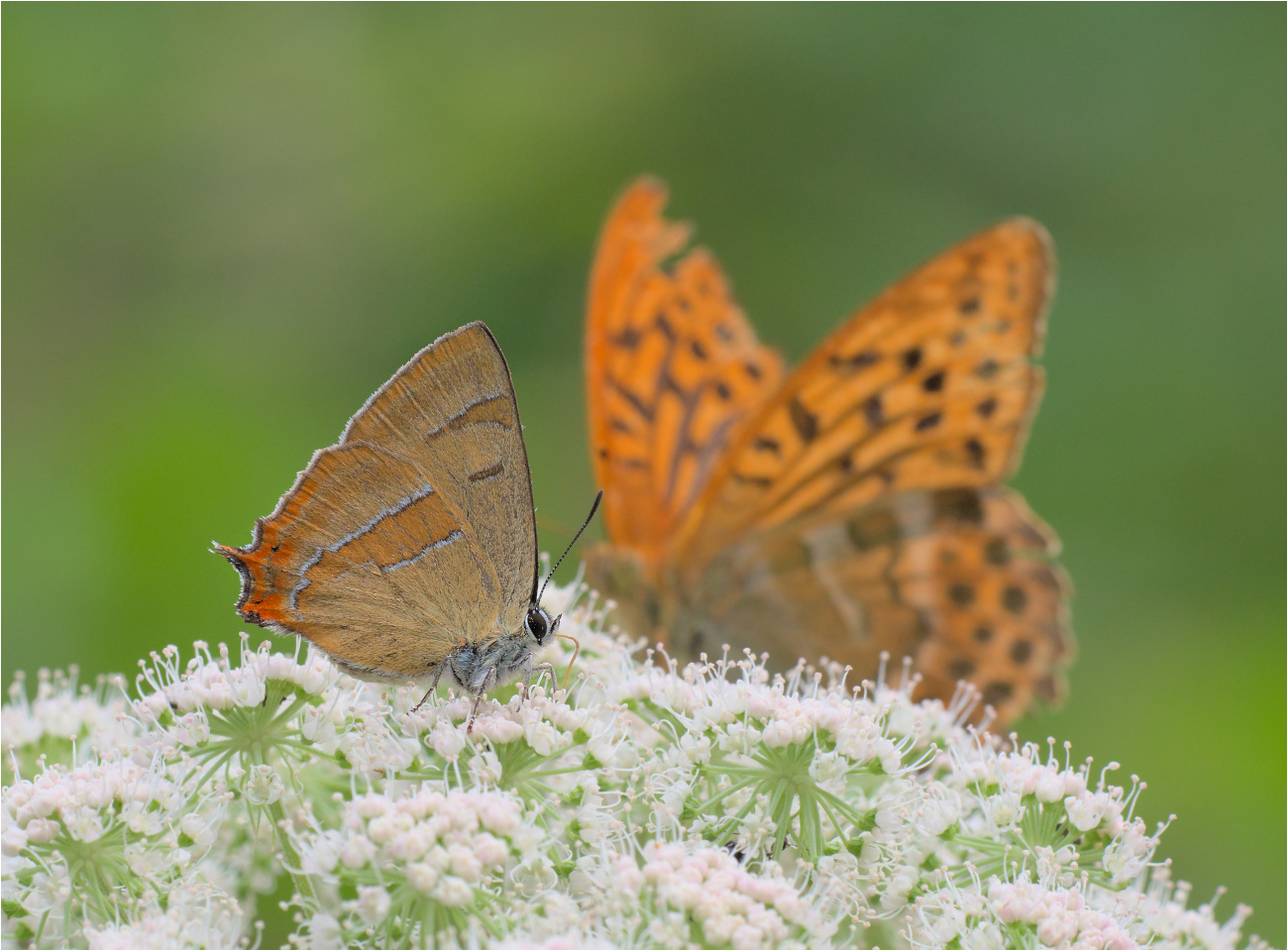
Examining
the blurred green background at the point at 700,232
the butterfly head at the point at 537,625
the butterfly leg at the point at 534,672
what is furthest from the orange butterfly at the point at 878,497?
the butterfly head at the point at 537,625

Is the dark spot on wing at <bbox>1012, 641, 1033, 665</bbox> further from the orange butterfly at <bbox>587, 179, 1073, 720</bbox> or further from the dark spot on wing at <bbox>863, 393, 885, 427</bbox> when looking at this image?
the dark spot on wing at <bbox>863, 393, 885, 427</bbox>

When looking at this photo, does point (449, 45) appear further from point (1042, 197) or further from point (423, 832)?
point (423, 832)

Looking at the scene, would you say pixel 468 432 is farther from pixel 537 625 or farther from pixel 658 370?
pixel 658 370

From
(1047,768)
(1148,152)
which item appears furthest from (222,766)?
(1148,152)

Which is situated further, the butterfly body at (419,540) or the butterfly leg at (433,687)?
the butterfly leg at (433,687)

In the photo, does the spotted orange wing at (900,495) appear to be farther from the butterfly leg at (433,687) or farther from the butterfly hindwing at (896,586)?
Answer: the butterfly leg at (433,687)

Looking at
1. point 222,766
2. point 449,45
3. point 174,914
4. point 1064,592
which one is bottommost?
point 174,914

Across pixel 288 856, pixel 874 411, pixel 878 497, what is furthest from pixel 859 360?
pixel 288 856
